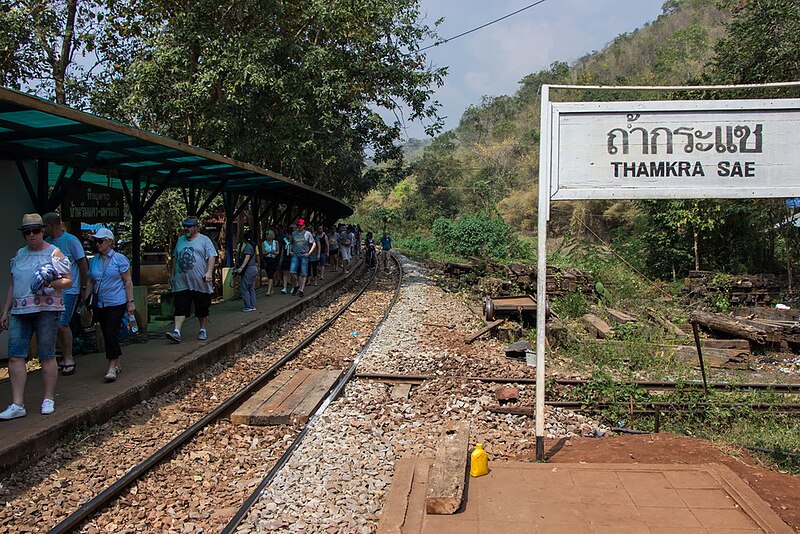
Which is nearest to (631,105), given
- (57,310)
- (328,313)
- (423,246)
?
(57,310)

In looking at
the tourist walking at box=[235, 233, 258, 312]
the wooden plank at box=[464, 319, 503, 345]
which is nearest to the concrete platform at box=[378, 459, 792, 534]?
the wooden plank at box=[464, 319, 503, 345]

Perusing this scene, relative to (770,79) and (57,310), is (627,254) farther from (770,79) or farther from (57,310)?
(57,310)

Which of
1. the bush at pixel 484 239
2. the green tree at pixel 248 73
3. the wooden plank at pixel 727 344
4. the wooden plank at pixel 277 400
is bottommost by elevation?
the wooden plank at pixel 277 400

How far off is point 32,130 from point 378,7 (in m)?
12.1

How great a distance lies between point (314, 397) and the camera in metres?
6.70

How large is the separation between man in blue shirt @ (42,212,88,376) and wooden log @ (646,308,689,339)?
29.7ft

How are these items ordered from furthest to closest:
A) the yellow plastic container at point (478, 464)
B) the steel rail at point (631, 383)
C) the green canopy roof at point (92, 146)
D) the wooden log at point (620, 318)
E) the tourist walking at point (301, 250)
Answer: the tourist walking at point (301, 250) → the wooden log at point (620, 318) → the steel rail at point (631, 383) → the green canopy roof at point (92, 146) → the yellow plastic container at point (478, 464)

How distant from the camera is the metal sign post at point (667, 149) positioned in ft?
13.8

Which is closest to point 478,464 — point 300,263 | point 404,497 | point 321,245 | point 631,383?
point 404,497

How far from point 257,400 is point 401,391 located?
65.6 inches

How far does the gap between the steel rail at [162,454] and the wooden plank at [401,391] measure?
167 cm

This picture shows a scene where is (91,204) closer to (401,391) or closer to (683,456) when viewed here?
(401,391)

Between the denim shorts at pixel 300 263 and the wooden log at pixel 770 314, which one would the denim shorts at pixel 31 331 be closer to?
the denim shorts at pixel 300 263

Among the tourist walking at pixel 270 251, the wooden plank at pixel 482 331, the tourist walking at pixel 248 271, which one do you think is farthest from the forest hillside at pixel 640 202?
the tourist walking at pixel 248 271
